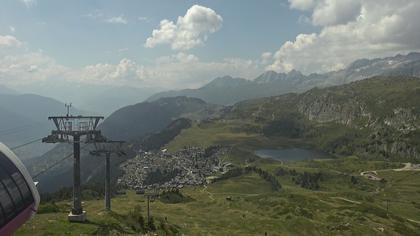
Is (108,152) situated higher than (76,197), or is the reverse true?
(108,152)

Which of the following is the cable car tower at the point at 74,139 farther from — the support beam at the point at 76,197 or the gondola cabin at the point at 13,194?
the gondola cabin at the point at 13,194

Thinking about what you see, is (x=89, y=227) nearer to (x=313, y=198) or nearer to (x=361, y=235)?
(x=361, y=235)

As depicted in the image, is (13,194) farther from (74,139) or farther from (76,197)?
(76,197)

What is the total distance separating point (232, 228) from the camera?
115m

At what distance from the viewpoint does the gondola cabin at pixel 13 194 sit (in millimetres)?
27312

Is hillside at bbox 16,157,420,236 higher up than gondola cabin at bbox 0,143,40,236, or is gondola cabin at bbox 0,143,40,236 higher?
gondola cabin at bbox 0,143,40,236

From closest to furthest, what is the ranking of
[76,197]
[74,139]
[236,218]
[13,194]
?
[13,194] → [74,139] → [76,197] → [236,218]

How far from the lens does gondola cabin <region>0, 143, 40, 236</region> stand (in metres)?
27.3

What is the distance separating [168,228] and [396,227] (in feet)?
291

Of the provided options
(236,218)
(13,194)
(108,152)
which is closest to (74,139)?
(108,152)

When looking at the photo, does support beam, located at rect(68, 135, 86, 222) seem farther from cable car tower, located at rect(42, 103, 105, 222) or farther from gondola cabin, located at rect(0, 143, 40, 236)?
gondola cabin, located at rect(0, 143, 40, 236)

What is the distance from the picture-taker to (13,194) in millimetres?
28844

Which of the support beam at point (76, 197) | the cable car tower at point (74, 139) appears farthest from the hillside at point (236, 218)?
the cable car tower at point (74, 139)

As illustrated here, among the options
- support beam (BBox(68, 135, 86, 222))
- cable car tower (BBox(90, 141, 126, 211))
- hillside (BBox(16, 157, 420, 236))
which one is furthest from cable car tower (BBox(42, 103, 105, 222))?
cable car tower (BBox(90, 141, 126, 211))
